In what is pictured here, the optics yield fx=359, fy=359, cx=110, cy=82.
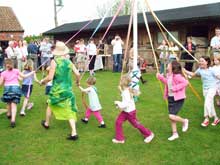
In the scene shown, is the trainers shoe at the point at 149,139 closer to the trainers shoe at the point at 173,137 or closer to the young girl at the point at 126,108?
the young girl at the point at 126,108

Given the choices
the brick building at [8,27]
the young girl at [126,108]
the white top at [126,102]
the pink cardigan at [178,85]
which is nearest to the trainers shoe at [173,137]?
the young girl at [126,108]

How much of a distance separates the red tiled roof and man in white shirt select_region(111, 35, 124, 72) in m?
19.3

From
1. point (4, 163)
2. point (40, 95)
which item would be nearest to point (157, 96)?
point (40, 95)

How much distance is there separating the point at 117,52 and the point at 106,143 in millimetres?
10849

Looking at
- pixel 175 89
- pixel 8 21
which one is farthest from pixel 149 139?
pixel 8 21

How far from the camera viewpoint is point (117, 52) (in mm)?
16328

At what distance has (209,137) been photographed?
5.95 metres

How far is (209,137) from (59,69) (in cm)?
272

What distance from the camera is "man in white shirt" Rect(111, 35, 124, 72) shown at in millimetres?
16209

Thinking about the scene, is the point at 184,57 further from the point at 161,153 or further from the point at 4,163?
the point at 4,163

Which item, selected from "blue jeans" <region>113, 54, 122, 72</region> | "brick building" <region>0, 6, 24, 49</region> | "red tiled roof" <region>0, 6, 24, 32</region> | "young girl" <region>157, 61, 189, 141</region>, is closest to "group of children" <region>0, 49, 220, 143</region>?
"young girl" <region>157, 61, 189, 141</region>

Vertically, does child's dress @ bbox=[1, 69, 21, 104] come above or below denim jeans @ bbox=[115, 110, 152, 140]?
above

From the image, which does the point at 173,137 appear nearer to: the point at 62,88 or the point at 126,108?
the point at 126,108

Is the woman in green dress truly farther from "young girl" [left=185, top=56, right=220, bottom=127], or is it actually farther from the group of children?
"young girl" [left=185, top=56, right=220, bottom=127]
